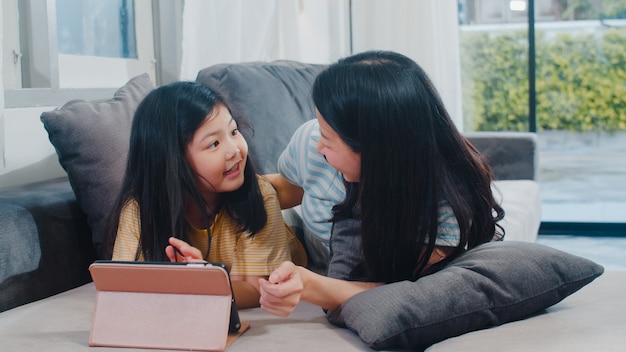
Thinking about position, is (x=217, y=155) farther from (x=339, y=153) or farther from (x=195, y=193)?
(x=339, y=153)

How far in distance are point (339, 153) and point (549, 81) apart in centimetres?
314

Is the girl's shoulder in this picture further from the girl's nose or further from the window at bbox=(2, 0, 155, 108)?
the window at bbox=(2, 0, 155, 108)

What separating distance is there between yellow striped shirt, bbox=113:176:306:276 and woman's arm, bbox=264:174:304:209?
0.54 feet

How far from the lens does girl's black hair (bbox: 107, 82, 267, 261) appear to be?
1.43m

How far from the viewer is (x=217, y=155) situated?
1.44 meters

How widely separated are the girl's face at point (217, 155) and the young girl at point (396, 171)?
20cm

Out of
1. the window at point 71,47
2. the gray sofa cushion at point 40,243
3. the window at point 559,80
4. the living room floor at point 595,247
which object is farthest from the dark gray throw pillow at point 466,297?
the window at point 559,80

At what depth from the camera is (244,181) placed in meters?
1.54

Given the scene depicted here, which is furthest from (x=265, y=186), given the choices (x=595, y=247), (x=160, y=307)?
(x=595, y=247)

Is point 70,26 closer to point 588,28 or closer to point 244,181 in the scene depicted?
point 244,181

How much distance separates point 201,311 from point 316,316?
0.96 feet

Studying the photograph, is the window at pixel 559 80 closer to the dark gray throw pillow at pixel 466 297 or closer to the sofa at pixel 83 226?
the sofa at pixel 83 226

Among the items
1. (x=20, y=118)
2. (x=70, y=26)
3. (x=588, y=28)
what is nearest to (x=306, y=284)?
(x=20, y=118)

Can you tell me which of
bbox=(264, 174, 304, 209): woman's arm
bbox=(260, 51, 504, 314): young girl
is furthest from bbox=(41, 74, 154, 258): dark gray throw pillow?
bbox=(260, 51, 504, 314): young girl
